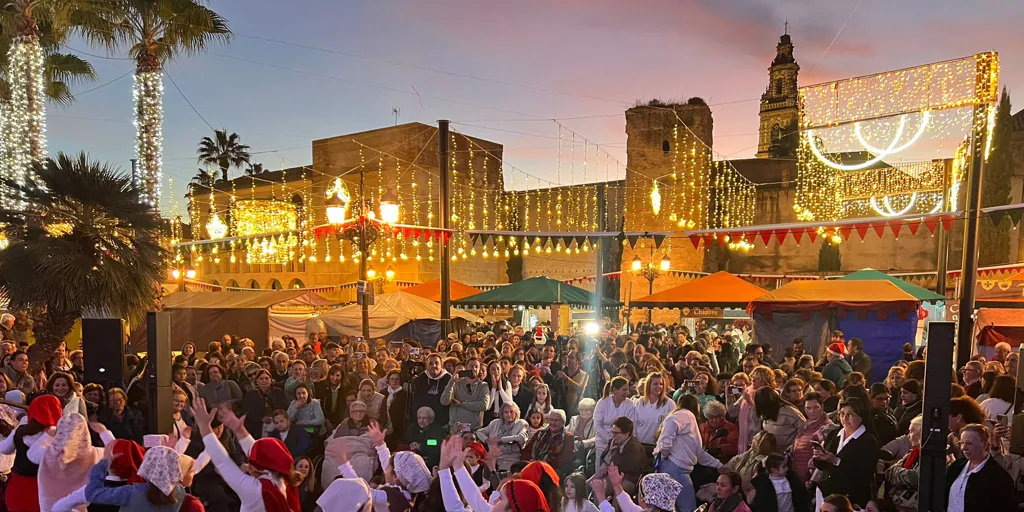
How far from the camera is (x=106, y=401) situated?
636cm

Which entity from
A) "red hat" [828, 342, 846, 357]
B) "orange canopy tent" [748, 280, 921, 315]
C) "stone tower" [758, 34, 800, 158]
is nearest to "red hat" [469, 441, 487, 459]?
"red hat" [828, 342, 846, 357]

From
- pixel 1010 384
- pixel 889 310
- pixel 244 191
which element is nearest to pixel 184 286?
pixel 244 191

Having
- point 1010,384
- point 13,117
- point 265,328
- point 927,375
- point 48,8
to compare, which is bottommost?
point 265,328

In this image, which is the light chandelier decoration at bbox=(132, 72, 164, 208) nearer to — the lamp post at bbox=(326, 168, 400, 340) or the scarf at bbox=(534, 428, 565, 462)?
the lamp post at bbox=(326, 168, 400, 340)

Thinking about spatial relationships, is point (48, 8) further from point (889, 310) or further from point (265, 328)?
point (889, 310)

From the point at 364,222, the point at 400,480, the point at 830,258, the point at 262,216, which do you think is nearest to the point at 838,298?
the point at 364,222

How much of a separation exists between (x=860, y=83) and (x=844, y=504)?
412 inches

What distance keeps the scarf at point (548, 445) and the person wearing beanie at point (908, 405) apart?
3025mm

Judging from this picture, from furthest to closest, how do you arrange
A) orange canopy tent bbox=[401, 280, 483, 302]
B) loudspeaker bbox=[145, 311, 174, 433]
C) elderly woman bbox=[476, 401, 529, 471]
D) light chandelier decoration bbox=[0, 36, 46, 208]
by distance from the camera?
orange canopy tent bbox=[401, 280, 483, 302], light chandelier decoration bbox=[0, 36, 46, 208], elderly woman bbox=[476, 401, 529, 471], loudspeaker bbox=[145, 311, 174, 433]

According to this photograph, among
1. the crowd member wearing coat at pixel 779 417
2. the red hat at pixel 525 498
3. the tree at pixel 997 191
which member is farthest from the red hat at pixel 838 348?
the tree at pixel 997 191

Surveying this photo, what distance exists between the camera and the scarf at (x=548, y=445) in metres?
5.86

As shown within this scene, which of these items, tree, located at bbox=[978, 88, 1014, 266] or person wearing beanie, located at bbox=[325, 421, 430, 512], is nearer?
person wearing beanie, located at bbox=[325, 421, 430, 512]

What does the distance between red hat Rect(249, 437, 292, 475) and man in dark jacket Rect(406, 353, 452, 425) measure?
365 cm

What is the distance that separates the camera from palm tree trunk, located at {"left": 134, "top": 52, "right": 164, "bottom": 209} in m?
14.2
